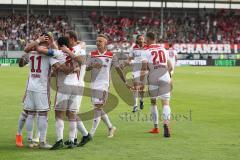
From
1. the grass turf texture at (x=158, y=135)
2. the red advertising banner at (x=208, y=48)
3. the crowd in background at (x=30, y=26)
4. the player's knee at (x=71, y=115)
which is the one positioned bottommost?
the grass turf texture at (x=158, y=135)

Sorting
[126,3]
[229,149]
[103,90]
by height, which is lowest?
[229,149]

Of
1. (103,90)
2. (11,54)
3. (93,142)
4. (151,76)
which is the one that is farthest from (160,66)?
(11,54)

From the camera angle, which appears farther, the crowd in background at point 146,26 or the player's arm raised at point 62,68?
the crowd in background at point 146,26

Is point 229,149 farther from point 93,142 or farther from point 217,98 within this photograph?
point 217,98

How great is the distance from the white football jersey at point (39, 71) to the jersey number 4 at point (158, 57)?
3.24 metres

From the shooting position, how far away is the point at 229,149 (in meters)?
11.2

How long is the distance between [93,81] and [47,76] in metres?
1.81

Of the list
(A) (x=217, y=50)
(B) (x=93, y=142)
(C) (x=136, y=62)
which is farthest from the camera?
(A) (x=217, y=50)

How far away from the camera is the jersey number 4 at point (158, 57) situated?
13.4 metres

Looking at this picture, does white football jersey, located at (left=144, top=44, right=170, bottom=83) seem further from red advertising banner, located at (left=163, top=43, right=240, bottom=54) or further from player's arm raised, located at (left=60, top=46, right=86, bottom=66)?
red advertising banner, located at (left=163, top=43, right=240, bottom=54)

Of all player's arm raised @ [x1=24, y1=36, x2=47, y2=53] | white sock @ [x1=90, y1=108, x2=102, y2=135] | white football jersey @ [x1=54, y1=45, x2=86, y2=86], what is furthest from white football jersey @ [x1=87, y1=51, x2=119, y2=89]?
player's arm raised @ [x1=24, y1=36, x2=47, y2=53]

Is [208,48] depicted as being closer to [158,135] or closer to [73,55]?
[158,135]

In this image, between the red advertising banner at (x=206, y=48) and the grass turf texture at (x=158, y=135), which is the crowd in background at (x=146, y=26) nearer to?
the red advertising banner at (x=206, y=48)

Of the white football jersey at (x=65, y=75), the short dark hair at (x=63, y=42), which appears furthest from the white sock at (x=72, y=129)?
the short dark hair at (x=63, y=42)
